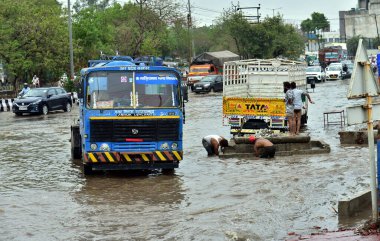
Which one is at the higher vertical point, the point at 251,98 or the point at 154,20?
the point at 154,20

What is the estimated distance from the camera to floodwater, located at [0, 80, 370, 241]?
39.7ft

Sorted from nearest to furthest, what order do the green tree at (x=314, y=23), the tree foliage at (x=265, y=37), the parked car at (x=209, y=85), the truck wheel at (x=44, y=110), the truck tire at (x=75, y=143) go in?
the truck tire at (x=75, y=143)
the truck wheel at (x=44, y=110)
the parked car at (x=209, y=85)
the tree foliage at (x=265, y=37)
the green tree at (x=314, y=23)

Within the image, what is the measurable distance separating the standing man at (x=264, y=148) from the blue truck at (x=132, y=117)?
3349 mm

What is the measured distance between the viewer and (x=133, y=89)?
1731 centimetres

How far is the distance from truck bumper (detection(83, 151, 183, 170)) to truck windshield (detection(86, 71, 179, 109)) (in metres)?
1.06

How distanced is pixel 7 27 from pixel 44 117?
15045mm

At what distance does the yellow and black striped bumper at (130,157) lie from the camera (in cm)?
1703

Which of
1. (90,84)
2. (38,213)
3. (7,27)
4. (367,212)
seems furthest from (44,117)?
(367,212)

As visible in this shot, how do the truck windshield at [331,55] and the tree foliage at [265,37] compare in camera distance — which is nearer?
the tree foliage at [265,37]

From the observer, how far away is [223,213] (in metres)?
13.3

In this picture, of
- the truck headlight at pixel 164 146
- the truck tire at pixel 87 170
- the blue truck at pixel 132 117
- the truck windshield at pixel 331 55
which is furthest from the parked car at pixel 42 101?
the truck windshield at pixel 331 55

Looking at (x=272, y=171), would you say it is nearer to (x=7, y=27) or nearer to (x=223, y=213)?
(x=223, y=213)

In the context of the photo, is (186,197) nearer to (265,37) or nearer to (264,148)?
(264,148)

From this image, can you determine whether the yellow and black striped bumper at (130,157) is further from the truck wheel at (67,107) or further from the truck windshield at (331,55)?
the truck windshield at (331,55)
